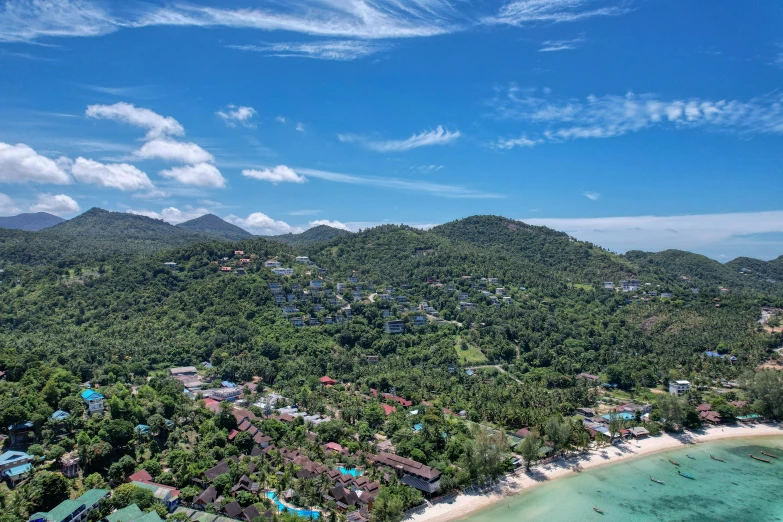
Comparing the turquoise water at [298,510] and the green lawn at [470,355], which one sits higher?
the green lawn at [470,355]

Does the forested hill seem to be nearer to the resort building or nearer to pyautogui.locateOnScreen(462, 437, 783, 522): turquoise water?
pyautogui.locateOnScreen(462, 437, 783, 522): turquoise water

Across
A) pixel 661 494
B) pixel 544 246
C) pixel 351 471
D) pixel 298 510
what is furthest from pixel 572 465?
pixel 544 246

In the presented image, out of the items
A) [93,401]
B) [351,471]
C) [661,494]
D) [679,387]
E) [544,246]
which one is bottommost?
[661,494]

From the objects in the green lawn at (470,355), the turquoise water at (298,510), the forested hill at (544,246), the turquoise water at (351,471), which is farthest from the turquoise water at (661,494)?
the forested hill at (544,246)

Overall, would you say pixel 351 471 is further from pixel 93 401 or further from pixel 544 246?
pixel 544 246

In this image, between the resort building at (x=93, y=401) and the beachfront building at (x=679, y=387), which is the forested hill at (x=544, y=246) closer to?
the beachfront building at (x=679, y=387)

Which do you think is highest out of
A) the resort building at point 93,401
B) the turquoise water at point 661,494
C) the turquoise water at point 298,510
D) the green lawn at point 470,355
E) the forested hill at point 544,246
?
the forested hill at point 544,246
